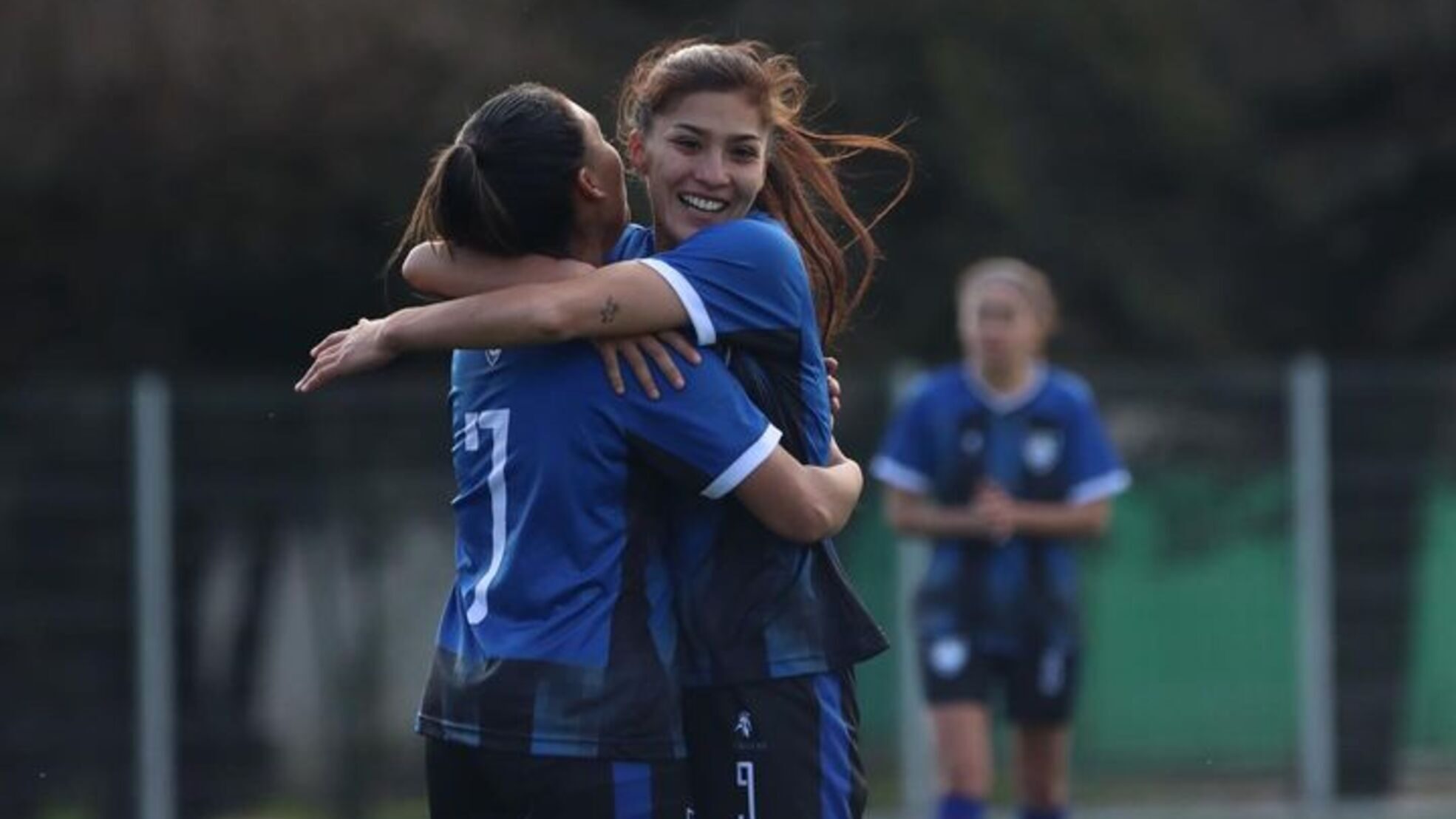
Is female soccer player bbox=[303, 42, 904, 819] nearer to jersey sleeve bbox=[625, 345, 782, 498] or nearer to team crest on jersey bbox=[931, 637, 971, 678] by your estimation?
jersey sleeve bbox=[625, 345, 782, 498]

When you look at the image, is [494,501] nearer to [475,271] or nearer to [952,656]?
[475,271]

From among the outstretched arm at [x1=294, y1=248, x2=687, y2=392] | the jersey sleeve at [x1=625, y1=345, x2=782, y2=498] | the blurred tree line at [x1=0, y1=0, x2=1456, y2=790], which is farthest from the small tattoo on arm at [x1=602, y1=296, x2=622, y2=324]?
the blurred tree line at [x1=0, y1=0, x2=1456, y2=790]

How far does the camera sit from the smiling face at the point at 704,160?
4.40 meters

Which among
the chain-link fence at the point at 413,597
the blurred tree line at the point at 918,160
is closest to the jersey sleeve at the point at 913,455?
the chain-link fence at the point at 413,597

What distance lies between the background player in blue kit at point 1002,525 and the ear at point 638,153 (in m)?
5.22

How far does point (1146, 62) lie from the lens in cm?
1689

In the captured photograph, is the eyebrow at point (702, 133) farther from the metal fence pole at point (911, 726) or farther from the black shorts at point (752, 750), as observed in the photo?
the metal fence pole at point (911, 726)

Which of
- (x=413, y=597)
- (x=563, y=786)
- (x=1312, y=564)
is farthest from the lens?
(x=1312, y=564)

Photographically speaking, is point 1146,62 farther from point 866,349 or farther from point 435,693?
point 435,693

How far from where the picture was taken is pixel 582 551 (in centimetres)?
420

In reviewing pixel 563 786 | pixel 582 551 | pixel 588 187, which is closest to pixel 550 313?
pixel 588 187

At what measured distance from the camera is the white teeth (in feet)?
14.5

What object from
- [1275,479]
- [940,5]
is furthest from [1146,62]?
[1275,479]

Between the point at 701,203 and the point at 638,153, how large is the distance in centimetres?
16
